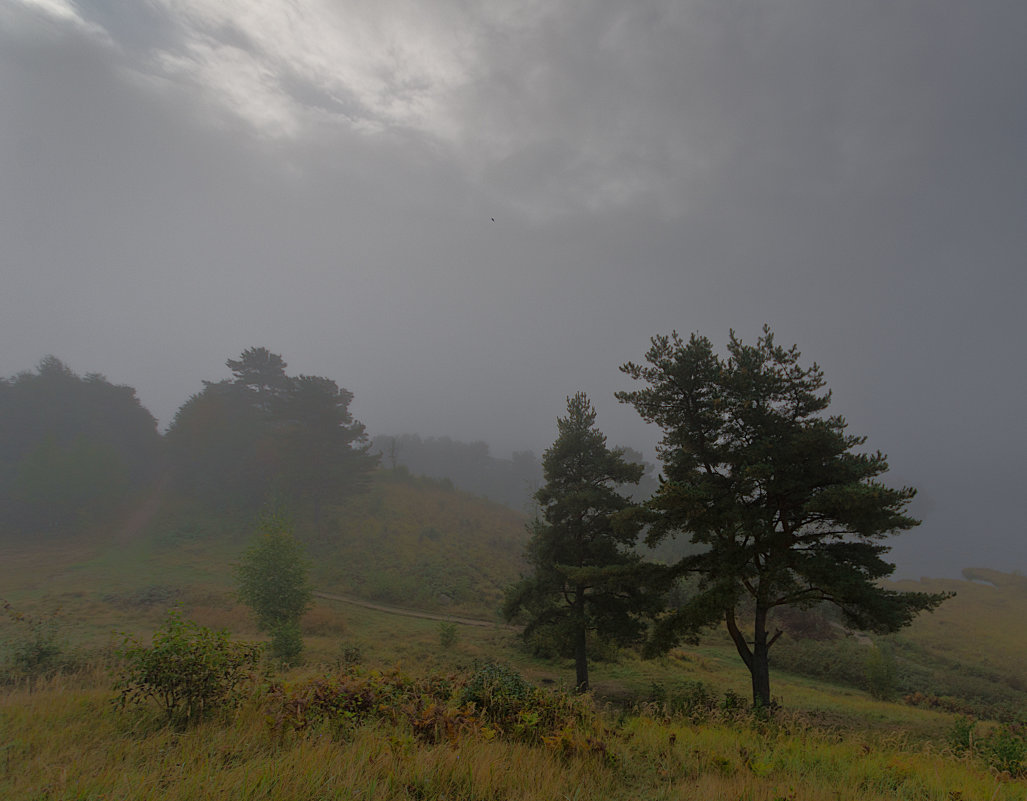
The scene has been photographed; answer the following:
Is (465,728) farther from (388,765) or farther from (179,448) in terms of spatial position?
(179,448)

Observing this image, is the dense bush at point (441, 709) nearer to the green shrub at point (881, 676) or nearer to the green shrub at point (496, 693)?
the green shrub at point (496, 693)

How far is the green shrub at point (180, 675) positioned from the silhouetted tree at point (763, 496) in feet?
33.0

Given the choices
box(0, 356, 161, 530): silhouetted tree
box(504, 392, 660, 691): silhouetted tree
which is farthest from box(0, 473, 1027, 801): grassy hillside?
box(0, 356, 161, 530): silhouetted tree

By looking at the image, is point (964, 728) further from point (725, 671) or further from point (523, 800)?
point (725, 671)

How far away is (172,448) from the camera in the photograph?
159 ft

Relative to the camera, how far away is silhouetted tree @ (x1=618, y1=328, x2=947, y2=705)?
1066cm

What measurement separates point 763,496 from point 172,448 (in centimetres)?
5915

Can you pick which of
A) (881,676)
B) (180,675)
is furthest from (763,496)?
(881,676)

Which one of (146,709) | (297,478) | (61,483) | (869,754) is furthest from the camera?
(297,478)

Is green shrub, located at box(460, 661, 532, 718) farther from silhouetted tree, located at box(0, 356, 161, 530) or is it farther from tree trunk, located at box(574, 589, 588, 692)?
silhouetted tree, located at box(0, 356, 161, 530)

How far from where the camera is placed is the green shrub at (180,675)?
19.4ft

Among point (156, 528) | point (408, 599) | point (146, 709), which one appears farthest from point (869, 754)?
point (156, 528)

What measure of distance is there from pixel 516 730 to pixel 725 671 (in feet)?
70.9

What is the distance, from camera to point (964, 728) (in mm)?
8484
